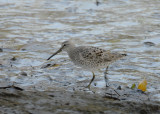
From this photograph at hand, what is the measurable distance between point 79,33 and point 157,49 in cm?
267

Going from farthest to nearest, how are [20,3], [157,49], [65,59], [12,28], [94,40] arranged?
1. [20,3]
2. [12,28]
3. [94,40]
4. [157,49]
5. [65,59]

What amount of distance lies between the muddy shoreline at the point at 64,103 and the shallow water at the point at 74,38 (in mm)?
535

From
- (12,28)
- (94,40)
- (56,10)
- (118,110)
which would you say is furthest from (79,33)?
(118,110)

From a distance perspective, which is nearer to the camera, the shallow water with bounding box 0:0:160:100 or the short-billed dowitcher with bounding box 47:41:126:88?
the short-billed dowitcher with bounding box 47:41:126:88

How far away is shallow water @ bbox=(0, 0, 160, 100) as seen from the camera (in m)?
7.82

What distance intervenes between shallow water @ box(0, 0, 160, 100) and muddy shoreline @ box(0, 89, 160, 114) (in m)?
0.53

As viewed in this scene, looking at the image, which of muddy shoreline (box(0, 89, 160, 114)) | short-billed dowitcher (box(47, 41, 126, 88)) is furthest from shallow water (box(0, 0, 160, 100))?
muddy shoreline (box(0, 89, 160, 114))

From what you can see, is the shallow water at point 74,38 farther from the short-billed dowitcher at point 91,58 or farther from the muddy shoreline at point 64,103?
the muddy shoreline at point 64,103

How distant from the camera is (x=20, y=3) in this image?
15.5m

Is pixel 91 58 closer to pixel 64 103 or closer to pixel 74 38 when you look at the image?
pixel 64 103

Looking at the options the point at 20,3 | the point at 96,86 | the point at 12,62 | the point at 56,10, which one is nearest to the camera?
the point at 96,86

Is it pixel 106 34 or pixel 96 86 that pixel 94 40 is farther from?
pixel 96 86

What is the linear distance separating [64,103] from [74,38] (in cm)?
496

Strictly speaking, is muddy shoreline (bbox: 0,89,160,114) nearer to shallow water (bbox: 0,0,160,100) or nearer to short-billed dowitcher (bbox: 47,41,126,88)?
shallow water (bbox: 0,0,160,100)
